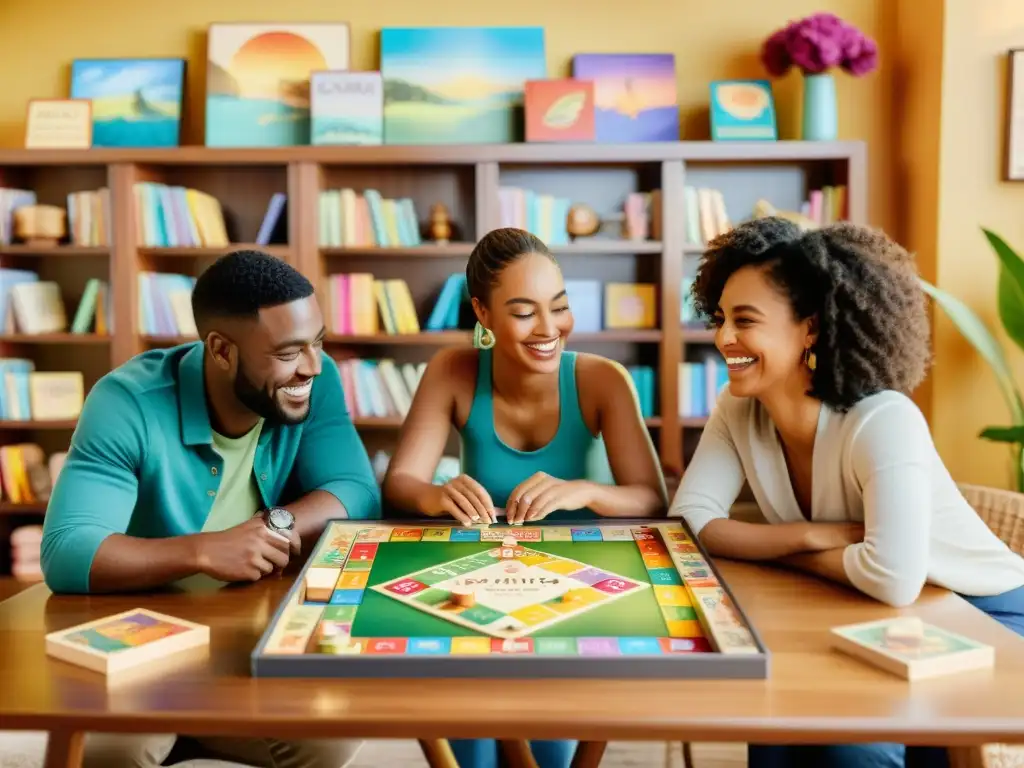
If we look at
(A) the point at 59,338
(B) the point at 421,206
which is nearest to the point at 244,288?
(B) the point at 421,206

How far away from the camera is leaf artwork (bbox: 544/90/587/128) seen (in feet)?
12.4

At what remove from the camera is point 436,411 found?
6.38 ft

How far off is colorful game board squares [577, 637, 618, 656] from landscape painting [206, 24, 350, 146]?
10.9ft

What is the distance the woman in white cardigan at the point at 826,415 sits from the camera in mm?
1460

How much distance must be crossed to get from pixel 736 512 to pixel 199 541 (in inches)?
99.5

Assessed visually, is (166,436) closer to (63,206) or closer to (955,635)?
(955,635)

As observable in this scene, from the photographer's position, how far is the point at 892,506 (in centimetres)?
136

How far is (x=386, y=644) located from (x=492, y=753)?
0.62m

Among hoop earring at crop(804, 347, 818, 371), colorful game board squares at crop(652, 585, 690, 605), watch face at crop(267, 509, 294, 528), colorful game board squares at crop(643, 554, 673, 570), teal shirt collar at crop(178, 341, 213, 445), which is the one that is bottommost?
colorful game board squares at crop(652, 585, 690, 605)

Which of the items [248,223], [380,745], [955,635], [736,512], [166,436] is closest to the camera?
[955,635]

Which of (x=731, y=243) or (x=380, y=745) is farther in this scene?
(x=380, y=745)

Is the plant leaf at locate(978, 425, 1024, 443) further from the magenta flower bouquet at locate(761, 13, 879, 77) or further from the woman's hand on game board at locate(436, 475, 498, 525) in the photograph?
the woman's hand on game board at locate(436, 475, 498, 525)

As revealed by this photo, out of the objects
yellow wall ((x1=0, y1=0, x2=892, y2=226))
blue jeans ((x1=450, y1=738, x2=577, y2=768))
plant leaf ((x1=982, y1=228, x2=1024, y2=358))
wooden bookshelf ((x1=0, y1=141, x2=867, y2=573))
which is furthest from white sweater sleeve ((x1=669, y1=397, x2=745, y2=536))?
yellow wall ((x1=0, y1=0, x2=892, y2=226))

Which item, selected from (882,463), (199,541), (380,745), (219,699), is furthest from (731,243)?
(380,745)
